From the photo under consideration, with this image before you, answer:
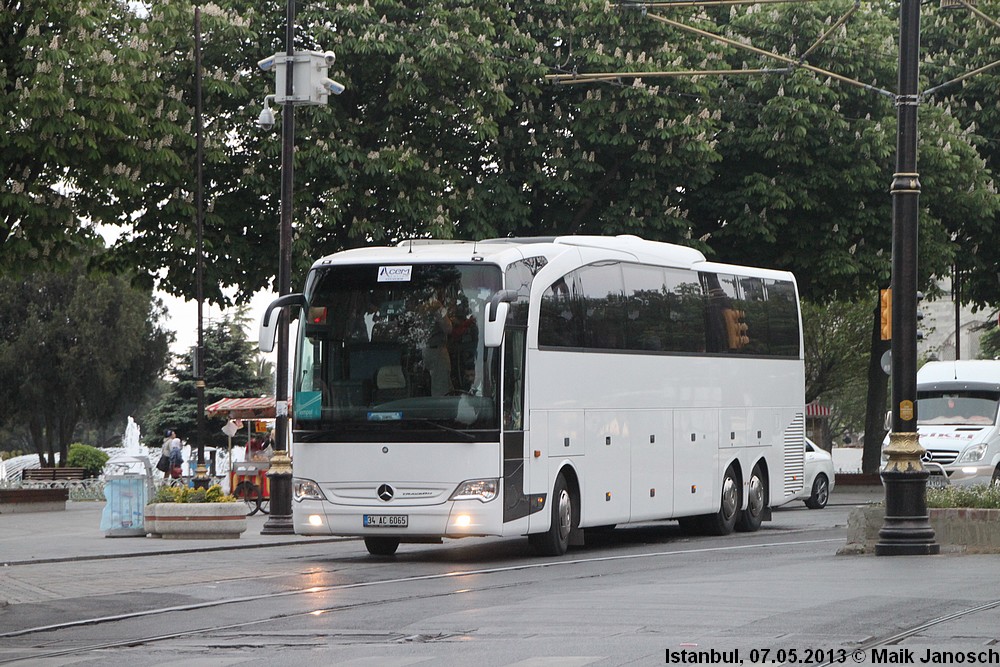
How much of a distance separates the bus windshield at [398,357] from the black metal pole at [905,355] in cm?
435

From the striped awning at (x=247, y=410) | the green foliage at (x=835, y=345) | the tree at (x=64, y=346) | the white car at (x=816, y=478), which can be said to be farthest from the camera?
the tree at (x=64, y=346)

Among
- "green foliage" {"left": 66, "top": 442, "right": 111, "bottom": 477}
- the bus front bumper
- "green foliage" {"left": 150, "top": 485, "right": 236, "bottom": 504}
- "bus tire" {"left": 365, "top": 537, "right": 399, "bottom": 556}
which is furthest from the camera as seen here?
"green foliage" {"left": 66, "top": 442, "right": 111, "bottom": 477}

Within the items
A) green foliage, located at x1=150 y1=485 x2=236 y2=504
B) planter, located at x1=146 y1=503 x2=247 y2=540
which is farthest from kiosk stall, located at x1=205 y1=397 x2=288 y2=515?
planter, located at x1=146 y1=503 x2=247 y2=540

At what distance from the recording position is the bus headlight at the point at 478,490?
64.2ft

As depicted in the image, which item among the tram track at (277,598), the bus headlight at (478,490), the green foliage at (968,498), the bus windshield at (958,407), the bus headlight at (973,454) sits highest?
the bus windshield at (958,407)

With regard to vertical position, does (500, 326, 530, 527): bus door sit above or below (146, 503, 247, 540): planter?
above

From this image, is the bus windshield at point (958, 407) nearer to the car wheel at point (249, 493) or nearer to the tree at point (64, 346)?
the car wheel at point (249, 493)

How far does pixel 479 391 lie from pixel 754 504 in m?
8.22

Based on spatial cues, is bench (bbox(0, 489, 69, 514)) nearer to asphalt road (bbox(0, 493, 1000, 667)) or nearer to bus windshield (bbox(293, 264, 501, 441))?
asphalt road (bbox(0, 493, 1000, 667))

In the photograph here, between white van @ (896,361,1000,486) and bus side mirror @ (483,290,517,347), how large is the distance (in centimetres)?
1330

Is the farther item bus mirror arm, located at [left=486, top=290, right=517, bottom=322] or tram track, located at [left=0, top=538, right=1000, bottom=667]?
bus mirror arm, located at [left=486, top=290, right=517, bottom=322]

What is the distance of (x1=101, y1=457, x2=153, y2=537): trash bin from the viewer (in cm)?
2603

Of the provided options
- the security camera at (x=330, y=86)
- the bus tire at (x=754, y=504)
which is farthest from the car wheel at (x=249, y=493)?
the bus tire at (x=754, y=504)

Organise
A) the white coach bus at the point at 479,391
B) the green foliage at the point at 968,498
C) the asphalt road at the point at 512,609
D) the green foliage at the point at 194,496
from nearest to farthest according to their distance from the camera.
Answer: the asphalt road at the point at 512,609, the green foliage at the point at 968,498, the white coach bus at the point at 479,391, the green foliage at the point at 194,496
